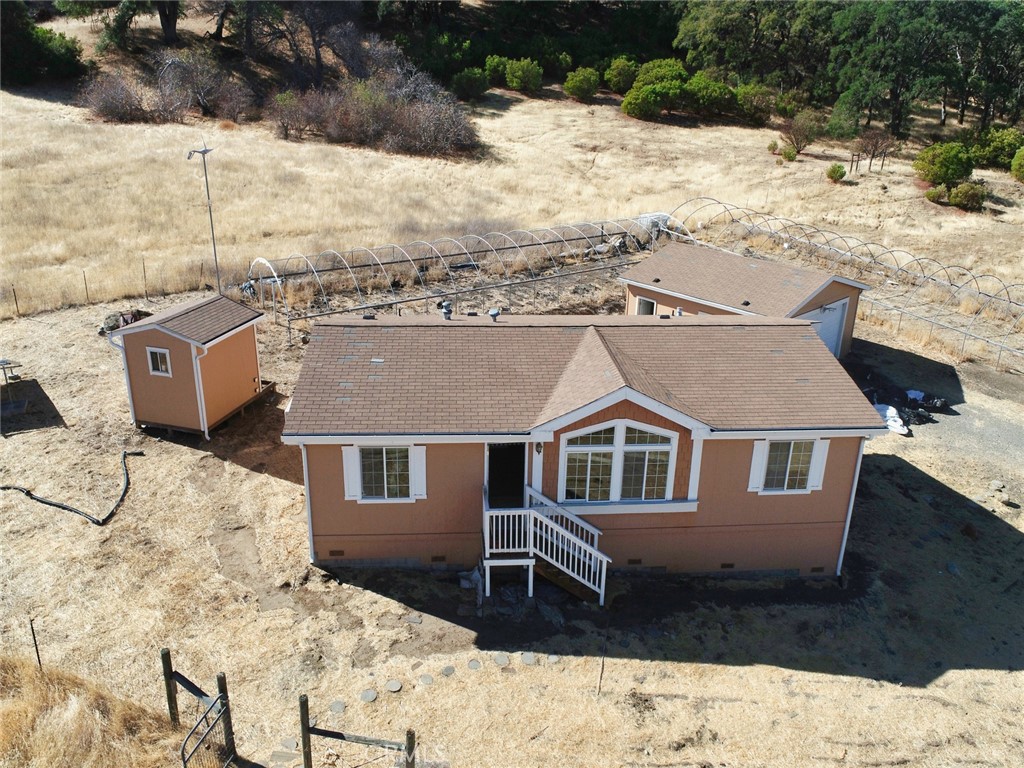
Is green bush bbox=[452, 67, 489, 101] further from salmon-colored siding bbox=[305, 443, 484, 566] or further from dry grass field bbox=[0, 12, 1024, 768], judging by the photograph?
salmon-colored siding bbox=[305, 443, 484, 566]

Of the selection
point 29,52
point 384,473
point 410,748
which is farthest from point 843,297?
point 29,52

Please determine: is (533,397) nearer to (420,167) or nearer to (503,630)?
(503,630)

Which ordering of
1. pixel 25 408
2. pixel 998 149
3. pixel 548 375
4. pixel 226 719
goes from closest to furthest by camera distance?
pixel 226 719, pixel 548 375, pixel 25 408, pixel 998 149

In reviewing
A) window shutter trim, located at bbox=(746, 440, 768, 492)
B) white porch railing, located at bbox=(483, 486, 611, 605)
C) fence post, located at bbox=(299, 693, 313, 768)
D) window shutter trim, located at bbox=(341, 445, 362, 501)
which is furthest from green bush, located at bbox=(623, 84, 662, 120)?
fence post, located at bbox=(299, 693, 313, 768)

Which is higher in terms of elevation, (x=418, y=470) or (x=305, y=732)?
(x=418, y=470)

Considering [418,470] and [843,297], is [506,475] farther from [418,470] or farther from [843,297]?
[843,297]

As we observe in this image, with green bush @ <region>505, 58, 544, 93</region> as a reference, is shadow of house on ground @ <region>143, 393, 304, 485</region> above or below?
below

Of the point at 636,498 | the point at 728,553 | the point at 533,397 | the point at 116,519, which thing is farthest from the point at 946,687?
the point at 116,519
